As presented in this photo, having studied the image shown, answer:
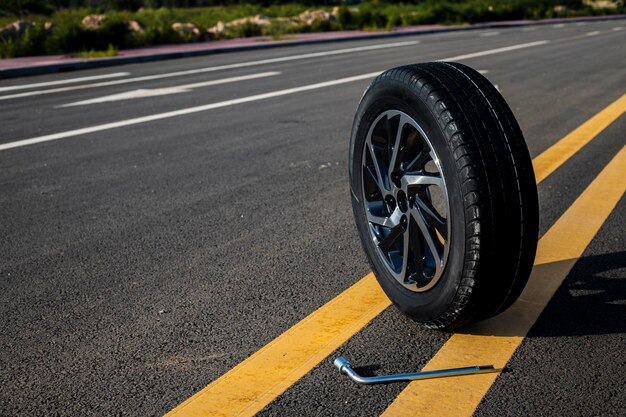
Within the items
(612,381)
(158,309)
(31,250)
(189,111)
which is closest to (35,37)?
(189,111)

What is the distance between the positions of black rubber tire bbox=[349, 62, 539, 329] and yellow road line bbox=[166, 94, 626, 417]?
35 centimetres

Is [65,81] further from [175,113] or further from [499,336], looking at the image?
[499,336]

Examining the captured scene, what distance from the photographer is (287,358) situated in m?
2.52

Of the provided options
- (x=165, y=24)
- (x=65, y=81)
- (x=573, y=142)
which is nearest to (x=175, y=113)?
(x=573, y=142)

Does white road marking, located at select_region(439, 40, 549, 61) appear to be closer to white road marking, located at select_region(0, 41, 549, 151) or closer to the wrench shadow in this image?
white road marking, located at select_region(0, 41, 549, 151)

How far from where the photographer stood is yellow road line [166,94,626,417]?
2234 millimetres

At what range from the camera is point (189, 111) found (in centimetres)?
879

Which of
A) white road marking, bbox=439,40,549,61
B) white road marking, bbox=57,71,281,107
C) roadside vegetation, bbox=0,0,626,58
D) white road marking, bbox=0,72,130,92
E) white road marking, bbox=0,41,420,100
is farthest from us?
roadside vegetation, bbox=0,0,626,58

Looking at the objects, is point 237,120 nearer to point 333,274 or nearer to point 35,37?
point 333,274

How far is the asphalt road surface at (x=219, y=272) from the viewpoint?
7.58 feet

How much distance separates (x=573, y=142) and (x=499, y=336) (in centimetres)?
405

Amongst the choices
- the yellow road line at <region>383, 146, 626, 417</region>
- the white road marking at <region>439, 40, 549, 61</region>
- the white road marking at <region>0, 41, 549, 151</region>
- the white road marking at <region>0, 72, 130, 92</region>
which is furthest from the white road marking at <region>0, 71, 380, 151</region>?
the yellow road line at <region>383, 146, 626, 417</region>

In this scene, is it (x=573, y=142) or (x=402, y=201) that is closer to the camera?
(x=402, y=201)

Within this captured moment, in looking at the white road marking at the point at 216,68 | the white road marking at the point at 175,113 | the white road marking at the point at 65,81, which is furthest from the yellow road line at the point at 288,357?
the white road marking at the point at 65,81
